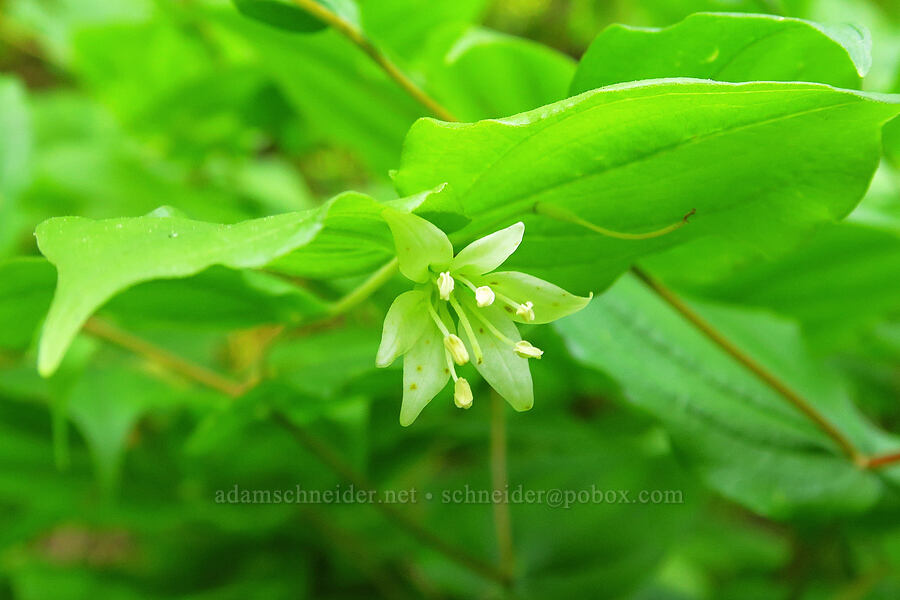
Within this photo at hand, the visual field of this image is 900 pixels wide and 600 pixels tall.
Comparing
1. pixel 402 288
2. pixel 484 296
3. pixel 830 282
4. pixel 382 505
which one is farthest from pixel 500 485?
pixel 484 296

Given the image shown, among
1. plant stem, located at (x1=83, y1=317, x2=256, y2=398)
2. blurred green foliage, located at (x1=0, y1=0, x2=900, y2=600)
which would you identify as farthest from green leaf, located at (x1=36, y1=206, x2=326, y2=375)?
plant stem, located at (x1=83, y1=317, x2=256, y2=398)

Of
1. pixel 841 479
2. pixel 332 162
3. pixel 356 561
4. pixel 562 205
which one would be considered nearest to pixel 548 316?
pixel 562 205

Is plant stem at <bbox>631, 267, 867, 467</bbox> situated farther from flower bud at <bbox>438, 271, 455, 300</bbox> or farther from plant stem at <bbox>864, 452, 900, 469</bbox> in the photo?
flower bud at <bbox>438, 271, 455, 300</bbox>

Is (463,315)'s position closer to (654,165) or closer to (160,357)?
(654,165)

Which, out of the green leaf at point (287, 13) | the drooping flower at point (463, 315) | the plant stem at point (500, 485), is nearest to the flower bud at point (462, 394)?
the drooping flower at point (463, 315)

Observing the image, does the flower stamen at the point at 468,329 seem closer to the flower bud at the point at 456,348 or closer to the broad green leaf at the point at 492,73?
the flower bud at the point at 456,348

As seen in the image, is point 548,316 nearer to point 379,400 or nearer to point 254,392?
point 254,392
